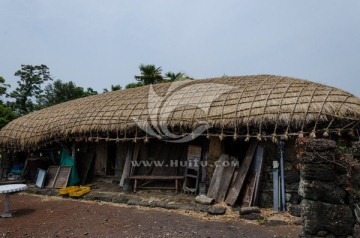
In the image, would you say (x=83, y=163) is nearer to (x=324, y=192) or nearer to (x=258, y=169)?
(x=258, y=169)

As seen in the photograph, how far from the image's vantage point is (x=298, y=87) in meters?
8.15

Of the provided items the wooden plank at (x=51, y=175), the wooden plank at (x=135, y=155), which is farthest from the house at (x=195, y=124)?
the wooden plank at (x=51, y=175)

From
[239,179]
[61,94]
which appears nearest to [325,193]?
[239,179]

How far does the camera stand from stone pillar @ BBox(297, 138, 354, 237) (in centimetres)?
396

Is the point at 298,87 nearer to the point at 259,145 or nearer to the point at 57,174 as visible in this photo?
the point at 259,145

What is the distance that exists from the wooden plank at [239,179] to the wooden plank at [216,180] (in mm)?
400

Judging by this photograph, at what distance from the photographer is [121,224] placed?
6.35 metres

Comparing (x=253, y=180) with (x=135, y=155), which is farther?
(x=135, y=155)

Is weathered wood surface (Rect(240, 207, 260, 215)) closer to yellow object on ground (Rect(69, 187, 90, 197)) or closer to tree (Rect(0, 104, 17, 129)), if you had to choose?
yellow object on ground (Rect(69, 187, 90, 197))

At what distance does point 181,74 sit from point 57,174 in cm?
1189

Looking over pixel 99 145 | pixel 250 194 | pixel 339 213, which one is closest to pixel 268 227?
pixel 250 194

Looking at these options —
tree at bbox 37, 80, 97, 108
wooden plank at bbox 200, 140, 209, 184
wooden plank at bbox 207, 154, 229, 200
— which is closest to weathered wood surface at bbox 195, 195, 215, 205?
wooden plank at bbox 207, 154, 229, 200

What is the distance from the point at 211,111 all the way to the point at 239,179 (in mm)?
2213

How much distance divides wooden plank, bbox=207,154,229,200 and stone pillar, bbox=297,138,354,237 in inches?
157
